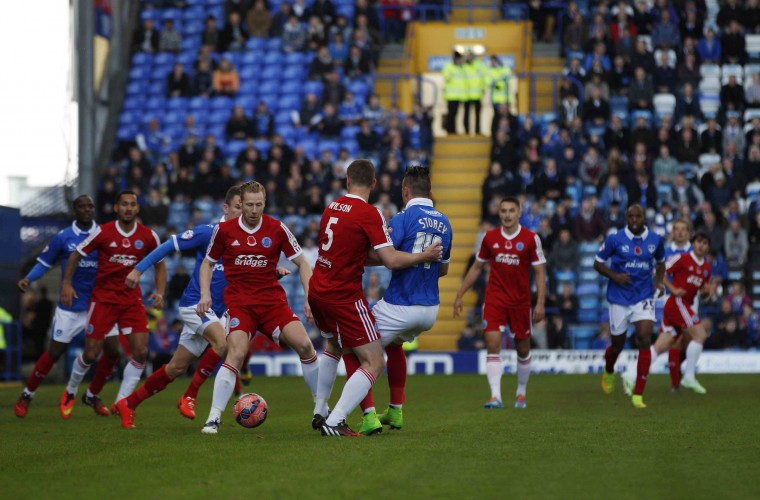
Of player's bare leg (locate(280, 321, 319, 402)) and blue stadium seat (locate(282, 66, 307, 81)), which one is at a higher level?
blue stadium seat (locate(282, 66, 307, 81))

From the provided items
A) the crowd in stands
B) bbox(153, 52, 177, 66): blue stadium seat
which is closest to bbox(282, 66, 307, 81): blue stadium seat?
bbox(153, 52, 177, 66): blue stadium seat

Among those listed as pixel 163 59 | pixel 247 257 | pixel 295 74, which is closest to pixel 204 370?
pixel 247 257

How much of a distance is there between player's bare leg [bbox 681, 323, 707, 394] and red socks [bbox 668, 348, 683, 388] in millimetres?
136

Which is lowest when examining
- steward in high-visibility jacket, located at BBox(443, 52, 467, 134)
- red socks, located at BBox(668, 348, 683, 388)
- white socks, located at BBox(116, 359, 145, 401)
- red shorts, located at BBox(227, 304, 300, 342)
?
red socks, located at BBox(668, 348, 683, 388)

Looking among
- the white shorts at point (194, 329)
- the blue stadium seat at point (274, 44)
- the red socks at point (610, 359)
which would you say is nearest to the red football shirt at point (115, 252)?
the white shorts at point (194, 329)

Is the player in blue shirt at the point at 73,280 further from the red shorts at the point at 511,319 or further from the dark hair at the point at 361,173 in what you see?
the dark hair at the point at 361,173

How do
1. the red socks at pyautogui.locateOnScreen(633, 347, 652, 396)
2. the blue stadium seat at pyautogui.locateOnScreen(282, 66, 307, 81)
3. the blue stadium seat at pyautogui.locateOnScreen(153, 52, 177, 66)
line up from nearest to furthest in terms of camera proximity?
the red socks at pyautogui.locateOnScreen(633, 347, 652, 396)
the blue stadium seat at pyautogui.locateOnScreen(282, 66, 307, 81)
the blue stadium seat at pyautogui.locateOnScreen(153, 52, 177, 66)

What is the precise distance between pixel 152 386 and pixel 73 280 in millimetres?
2942

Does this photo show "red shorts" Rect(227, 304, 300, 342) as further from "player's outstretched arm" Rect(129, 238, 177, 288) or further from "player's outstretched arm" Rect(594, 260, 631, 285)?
"player's outstretched arm" Rect(594, 260, 631, 285)

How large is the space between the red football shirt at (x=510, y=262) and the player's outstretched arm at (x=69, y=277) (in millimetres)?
4383

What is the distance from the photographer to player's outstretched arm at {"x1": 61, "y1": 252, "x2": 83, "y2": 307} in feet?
44.3

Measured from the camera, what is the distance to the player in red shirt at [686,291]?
1722cm

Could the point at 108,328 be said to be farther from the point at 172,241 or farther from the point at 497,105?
the point at 497,105

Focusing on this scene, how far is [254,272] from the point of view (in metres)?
10.9
